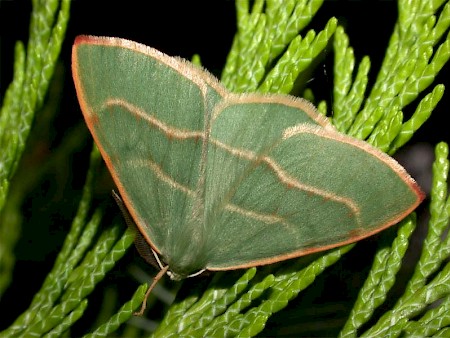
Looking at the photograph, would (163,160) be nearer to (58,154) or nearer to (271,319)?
(271,319)

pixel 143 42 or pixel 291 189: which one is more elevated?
pixel 291 189

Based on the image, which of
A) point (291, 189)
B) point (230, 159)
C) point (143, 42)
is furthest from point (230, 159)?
point (143, 42)

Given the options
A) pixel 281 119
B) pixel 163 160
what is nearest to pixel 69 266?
pixel 163 160

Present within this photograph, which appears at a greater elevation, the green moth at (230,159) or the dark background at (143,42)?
the green moth at (230,159)

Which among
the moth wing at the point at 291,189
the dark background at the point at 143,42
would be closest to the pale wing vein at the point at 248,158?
the moth wing at the point at 291,189

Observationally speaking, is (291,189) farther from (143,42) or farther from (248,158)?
(143,42)

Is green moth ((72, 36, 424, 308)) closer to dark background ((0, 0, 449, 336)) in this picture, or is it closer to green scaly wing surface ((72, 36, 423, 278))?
green scaly wing surface ((72, 36, 423, 278))

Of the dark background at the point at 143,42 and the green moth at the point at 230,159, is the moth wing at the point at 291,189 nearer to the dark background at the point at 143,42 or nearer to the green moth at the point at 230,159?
the green moth at the point at 230,159
